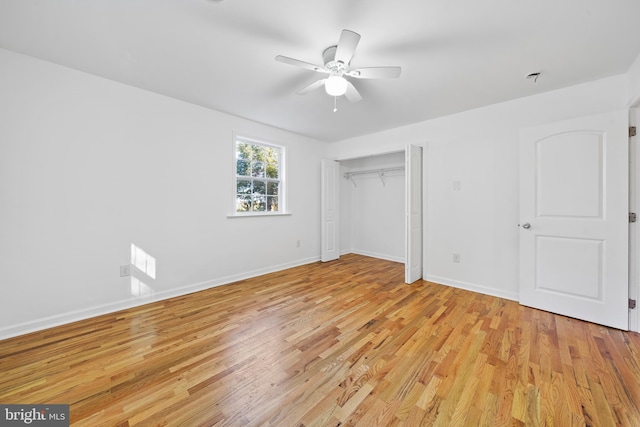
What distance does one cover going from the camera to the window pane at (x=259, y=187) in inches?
159

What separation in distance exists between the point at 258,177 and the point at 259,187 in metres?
0.17

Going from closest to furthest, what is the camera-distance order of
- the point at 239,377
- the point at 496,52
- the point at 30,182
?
the point at 239,377, the point at 496,52, the point at 30,182

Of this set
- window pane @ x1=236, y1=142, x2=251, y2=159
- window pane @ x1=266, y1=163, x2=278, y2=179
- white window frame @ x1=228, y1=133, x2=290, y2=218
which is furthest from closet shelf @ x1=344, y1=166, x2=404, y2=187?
window pane @ x1=236, y1=142, x2=251, y2=159

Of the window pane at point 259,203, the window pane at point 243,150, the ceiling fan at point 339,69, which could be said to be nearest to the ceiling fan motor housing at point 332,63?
A: the ceiling fan at point 339,69

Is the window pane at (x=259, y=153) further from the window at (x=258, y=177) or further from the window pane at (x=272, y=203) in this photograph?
the window pane at (x=272, y=203)

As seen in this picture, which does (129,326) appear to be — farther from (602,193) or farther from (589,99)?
(589,99)

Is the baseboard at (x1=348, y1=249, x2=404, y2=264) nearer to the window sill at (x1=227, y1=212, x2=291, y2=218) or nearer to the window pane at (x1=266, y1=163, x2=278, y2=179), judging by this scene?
the window sill at (x1=227, y1=212, x2=291, y2=218)

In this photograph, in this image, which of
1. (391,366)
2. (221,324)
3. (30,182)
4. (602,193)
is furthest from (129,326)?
(602,193)

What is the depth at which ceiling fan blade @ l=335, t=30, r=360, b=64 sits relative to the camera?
1565 millimetres

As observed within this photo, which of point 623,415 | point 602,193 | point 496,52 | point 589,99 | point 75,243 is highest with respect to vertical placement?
point 496,52

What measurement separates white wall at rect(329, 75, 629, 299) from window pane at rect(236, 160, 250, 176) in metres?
Result: 2.71

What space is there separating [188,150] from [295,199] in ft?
6.32

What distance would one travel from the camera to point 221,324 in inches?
92.4

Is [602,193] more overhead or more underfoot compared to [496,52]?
more underfoot
